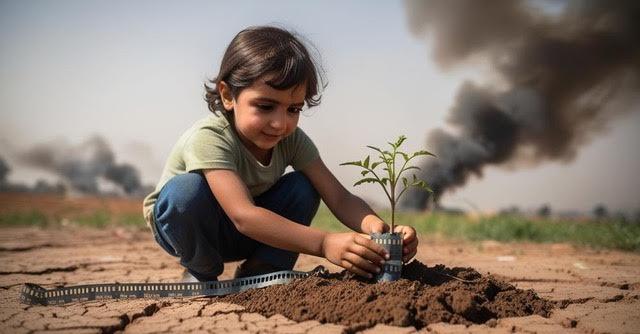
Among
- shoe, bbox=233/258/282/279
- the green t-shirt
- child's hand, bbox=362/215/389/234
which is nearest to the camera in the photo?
child's hand, bbox=362/215/389/234

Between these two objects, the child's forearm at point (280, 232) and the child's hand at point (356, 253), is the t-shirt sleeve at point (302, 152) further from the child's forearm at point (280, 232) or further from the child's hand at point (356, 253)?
the child's hand at point (356, 253)

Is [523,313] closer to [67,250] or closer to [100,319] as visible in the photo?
[100,319]

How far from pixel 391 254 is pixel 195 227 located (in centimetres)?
97

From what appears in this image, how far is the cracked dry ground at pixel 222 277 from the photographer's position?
7.56 feet

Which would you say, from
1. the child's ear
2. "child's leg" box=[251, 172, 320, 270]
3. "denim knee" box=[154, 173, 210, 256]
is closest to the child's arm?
"denim knee" box=[154, 173, 210, 256]

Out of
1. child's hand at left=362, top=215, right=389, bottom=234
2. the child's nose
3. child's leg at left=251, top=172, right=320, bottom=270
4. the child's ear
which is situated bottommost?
child's hand at left=362, top=215, right=389, bottom=234

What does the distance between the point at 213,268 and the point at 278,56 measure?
1.09m

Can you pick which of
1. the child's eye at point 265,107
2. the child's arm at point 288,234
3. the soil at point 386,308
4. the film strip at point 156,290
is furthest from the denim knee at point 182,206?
the child's eye at point 265,107

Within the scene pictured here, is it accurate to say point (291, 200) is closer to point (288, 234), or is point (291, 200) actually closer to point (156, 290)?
point (288, 234)

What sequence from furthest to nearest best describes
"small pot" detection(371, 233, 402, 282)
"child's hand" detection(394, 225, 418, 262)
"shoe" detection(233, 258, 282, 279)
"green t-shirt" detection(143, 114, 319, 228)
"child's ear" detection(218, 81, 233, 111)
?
"shoe" detection(233, 258, 282, 279), "child's ear" detection(218, 81, 233, 111), "green t-shirt" detection(143, 114, 319, 228), "child's hand" detection(394, 225, 418, 262), "small pot" detection(371, 233, 402, 282)

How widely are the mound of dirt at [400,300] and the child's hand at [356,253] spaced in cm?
7

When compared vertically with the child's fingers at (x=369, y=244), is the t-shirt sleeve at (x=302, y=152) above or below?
above

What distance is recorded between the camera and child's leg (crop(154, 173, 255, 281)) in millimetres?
2805

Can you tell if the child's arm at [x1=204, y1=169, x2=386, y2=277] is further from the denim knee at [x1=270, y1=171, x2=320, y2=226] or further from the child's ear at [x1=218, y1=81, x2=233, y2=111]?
the denim knee at [x1=270, y1=171, x2=320, y2=226]
